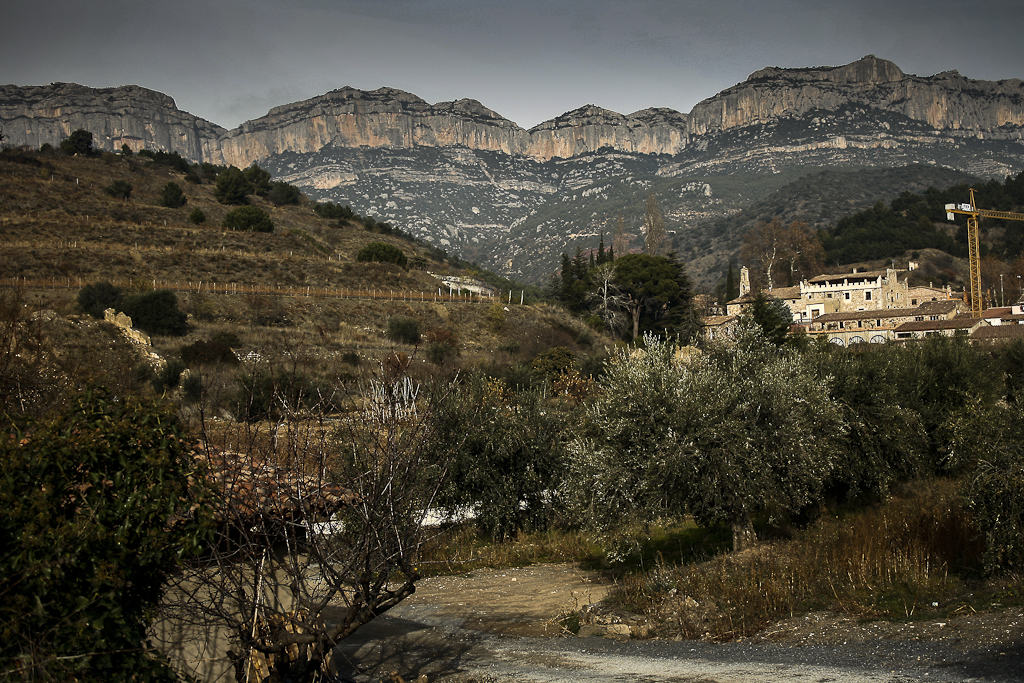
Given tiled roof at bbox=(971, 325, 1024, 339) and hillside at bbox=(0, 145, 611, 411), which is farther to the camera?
tiled roof at bbox=(971, 325, 1024, 339)

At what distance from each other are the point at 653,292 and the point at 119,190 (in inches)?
2313

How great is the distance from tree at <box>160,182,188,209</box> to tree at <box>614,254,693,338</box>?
159 feet

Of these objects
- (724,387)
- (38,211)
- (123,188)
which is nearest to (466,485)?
(724,387)

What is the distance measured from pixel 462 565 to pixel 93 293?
118ft

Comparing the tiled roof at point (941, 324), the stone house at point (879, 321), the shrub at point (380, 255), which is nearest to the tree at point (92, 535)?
the tiled roof at point (941, 324)

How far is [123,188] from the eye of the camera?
8369 centimetres

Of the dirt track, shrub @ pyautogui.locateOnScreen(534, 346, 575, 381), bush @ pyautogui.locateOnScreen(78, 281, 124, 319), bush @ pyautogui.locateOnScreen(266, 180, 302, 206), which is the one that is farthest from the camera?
bush @ pyautogui.locateOnScreen(266, 180, 302, 206)

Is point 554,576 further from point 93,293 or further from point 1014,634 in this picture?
point 93,293

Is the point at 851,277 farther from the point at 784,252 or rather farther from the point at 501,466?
the point at 501,466

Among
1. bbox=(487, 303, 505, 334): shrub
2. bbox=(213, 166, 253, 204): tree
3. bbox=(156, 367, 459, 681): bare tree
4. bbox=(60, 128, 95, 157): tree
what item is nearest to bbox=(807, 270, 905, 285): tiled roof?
bbox=(487, 303, 505, 334): shrub

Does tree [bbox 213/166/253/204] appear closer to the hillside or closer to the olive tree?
the hillside

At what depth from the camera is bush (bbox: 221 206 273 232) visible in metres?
78.8

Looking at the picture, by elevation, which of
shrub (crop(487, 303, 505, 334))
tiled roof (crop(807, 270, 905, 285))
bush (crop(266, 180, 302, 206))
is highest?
bush (crop(266, 180, 302, 206))

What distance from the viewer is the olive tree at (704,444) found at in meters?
15.0
